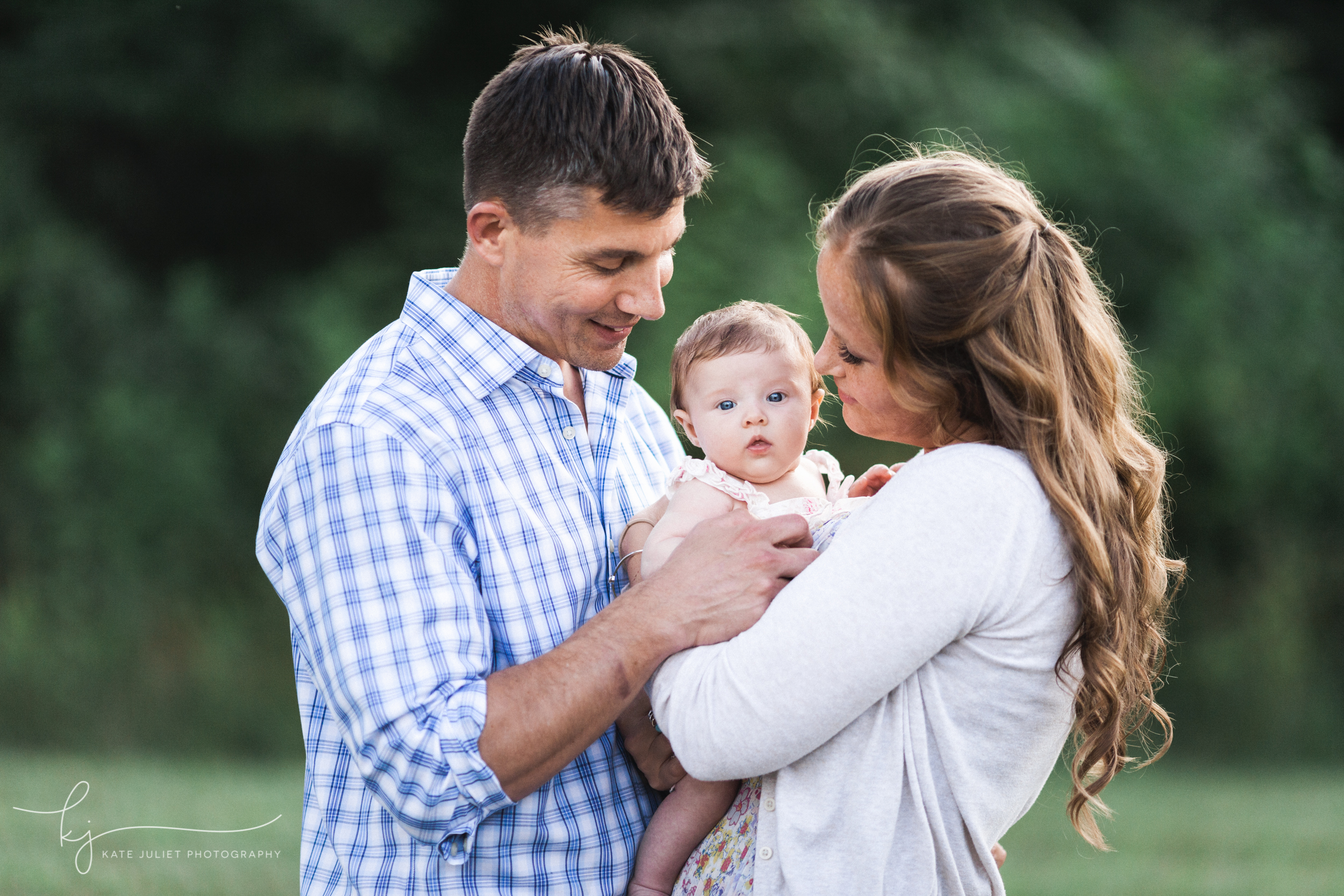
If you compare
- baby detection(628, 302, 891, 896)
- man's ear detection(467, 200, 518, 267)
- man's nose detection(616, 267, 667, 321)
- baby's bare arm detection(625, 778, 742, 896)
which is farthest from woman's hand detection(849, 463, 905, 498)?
man's ear detection(467, 200, 518, 267)

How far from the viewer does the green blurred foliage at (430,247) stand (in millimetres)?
8148

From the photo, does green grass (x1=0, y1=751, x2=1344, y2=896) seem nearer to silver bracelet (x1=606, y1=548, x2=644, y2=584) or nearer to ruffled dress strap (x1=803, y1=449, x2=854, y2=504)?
silver bracelet (x1=606, y1=548, x2=644, y2=584)

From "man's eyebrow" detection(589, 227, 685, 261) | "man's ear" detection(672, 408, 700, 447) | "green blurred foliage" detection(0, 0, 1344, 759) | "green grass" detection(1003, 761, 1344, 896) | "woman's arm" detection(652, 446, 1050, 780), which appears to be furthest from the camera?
"green blurred foliage" detection(0, 0, 1344, 759)

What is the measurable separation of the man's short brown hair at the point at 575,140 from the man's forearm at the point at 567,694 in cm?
79

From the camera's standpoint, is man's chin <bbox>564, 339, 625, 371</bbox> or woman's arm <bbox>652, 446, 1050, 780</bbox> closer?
woman's arm <bbox>652, 446, 1050, 780</bbox>

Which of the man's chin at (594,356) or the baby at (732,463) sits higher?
the man's chin at (594,356)

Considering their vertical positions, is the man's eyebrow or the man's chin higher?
the man's eyebrow

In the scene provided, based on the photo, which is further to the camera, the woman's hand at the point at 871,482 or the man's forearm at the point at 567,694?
the woman's hand at the point at 871,482

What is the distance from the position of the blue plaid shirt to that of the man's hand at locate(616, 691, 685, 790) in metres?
0.03

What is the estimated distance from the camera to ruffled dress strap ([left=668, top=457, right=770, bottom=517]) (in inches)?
80.9

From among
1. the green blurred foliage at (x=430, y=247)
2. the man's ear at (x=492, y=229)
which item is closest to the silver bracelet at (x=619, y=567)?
the man's ear at (x=492, y=229)

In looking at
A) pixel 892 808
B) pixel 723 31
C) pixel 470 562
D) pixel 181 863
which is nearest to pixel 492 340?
pixel 470 562

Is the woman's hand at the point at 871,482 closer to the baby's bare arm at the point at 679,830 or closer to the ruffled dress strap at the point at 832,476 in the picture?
the ruffled dress strap at the point at 832,476

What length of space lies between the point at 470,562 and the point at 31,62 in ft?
30.2
